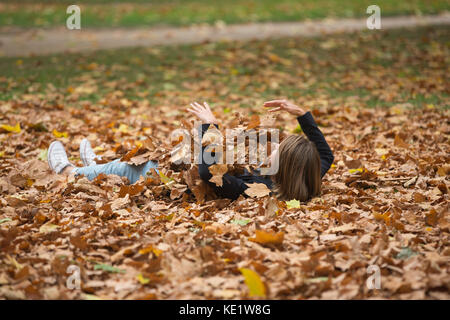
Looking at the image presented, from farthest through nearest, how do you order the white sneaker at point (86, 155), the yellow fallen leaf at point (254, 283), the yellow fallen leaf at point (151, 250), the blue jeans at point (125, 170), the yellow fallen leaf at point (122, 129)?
1. the yellow fallen leaf at point (122, 129)
2. the white sneaker at point (86, 155)
3. the blue jeans at point (125, 170)
4. the yellow fallen leaf at point (151, 250)
5. the yellow fallen leaf at point (254, 283)

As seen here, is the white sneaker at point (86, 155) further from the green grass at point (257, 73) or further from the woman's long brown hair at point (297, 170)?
the green grass at point (257, 73)

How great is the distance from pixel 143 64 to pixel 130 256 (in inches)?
267

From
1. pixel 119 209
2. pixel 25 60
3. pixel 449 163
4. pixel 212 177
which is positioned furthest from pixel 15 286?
pixel 25 60

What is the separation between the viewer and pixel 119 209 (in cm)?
355

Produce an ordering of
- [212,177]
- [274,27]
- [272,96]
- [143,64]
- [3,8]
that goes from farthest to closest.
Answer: [3,8] → [274,27] → [143,64] → [272,96] → [212,177]

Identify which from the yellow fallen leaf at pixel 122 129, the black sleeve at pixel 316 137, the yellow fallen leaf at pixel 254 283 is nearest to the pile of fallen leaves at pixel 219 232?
the yellow fallen leaf at pixel 254 283

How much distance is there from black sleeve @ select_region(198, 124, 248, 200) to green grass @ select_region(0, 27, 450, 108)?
341 cm

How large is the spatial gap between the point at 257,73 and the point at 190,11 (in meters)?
8.05

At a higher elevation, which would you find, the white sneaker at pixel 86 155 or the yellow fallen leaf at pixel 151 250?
the white sneaker at pixel 86 155

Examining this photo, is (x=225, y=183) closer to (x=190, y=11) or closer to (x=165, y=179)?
(x=165, y=179)

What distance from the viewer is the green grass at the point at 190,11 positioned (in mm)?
13625

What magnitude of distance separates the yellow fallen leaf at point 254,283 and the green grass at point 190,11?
38.2ft

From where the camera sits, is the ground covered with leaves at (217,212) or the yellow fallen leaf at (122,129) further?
the yellow fallen leaf at (122,129)
